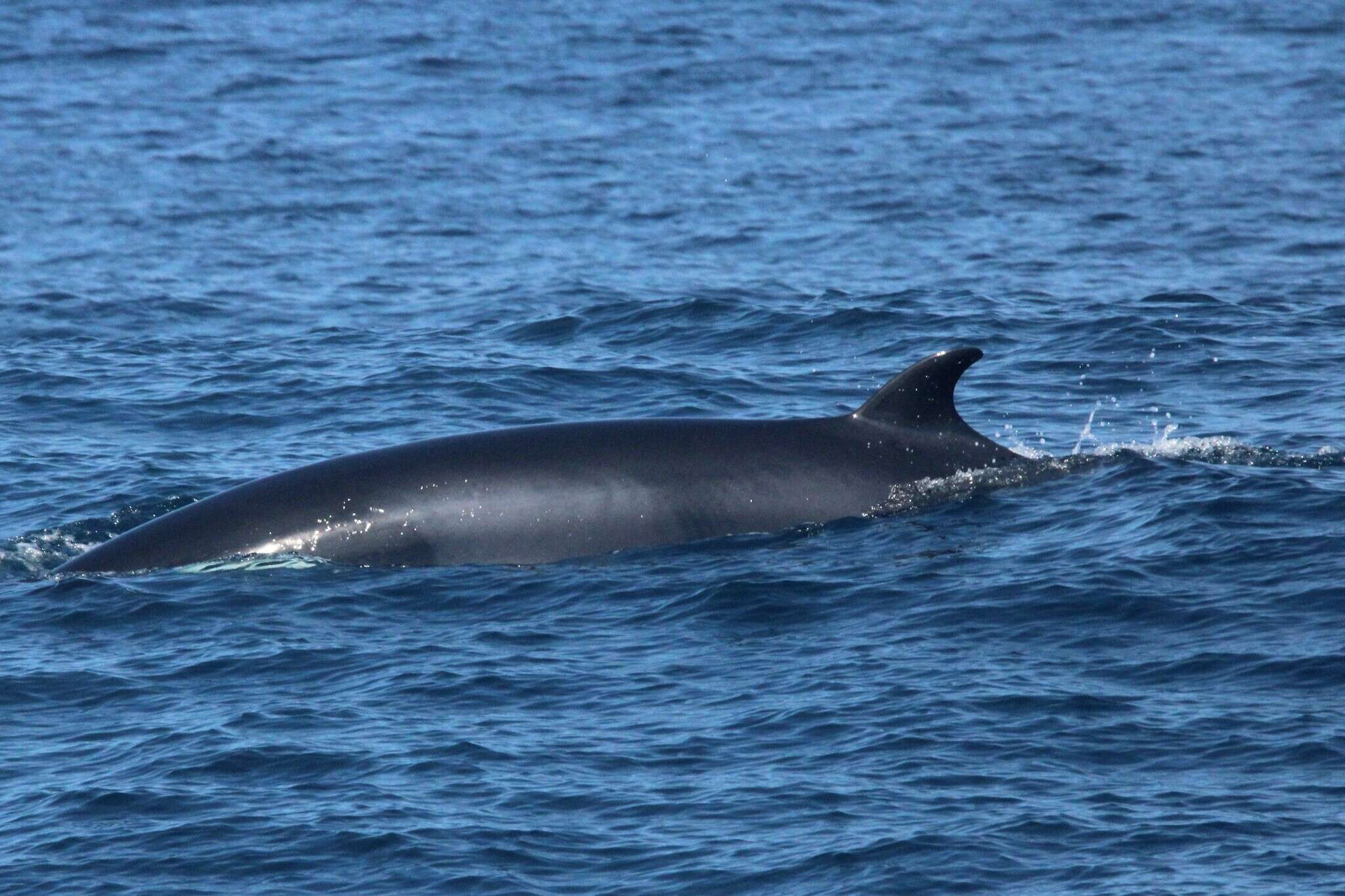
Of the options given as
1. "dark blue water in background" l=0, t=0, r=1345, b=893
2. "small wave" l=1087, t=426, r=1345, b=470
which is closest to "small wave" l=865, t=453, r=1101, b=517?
"dark blue water in background" l=0, t=0, r=1345, b=893

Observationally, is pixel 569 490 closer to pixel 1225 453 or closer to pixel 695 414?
pixel 695 414

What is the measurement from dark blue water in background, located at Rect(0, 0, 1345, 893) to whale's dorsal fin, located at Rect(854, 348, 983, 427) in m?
0.75

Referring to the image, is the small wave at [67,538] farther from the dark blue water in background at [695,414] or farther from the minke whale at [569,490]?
the minke whale at [569,490]

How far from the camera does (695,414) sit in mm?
22859

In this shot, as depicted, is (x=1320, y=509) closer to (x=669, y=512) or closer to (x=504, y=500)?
(x=669, y=512)

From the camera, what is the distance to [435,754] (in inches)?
510

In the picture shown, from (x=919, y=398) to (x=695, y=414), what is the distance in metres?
5.65

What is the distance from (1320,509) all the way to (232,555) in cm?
965

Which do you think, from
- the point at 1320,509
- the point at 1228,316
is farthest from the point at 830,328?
the point at 1320,509

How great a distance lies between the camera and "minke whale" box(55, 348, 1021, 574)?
55.1ft

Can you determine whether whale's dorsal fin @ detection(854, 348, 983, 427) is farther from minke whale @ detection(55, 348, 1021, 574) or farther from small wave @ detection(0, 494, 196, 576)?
small wave @ detection(0, 494, 196, 576)

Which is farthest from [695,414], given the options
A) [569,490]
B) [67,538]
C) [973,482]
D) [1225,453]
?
[67,538]

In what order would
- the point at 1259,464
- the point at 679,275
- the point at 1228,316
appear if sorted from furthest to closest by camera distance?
the point at 679,275 → the point at 1228,316 → the point at 1259,464

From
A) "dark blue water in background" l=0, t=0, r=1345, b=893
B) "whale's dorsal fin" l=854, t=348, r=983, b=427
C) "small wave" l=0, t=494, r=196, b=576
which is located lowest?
"small wave" l=0, t=494, r=196, b=576
